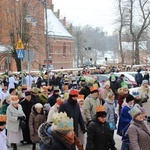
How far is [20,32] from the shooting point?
Result: 1655 inches

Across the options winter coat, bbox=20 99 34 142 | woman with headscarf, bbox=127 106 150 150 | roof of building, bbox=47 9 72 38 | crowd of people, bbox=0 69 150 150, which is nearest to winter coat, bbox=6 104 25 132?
crowd of people, bbox=0 69 150 150

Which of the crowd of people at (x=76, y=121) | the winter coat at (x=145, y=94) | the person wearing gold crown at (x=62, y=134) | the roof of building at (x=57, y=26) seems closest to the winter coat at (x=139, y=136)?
the crowd of people at (x=76, y=121)

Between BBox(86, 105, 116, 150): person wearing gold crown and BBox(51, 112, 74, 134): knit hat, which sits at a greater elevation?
BBox(51, 112, 74, 134): knit hat

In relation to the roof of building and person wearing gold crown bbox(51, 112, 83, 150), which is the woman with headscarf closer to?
person wearing gold crown bbox(51, 112, 83, 150)

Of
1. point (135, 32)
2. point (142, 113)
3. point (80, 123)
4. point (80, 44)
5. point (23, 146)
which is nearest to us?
point (142, 113)

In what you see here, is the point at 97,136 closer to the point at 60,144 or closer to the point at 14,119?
the point at 60,144

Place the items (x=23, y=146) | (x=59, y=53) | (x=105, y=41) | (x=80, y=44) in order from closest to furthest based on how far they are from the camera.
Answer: (x=23, y=146) < (x=59, y=53) < (x=80, y=44) < (x=105, y=41)

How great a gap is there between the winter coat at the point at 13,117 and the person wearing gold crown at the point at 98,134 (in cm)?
375

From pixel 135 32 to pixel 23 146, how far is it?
148 feet

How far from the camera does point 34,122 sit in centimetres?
997

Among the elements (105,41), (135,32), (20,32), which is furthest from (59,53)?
(105,41)

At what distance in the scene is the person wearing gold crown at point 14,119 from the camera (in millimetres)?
10031

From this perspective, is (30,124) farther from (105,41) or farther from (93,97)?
(105,41)

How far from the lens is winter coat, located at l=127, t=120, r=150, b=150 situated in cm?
635
